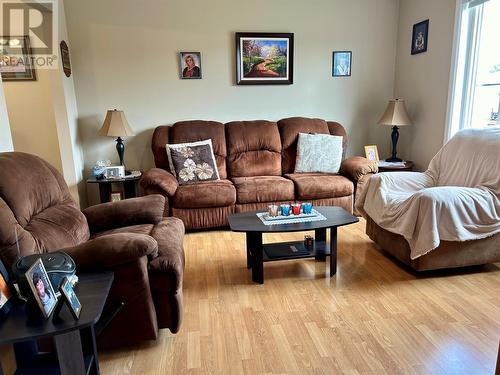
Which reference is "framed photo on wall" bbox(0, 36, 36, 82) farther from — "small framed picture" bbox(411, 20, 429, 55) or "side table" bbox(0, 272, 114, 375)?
"small framed picture" bbox(411, 20, 429, 55)

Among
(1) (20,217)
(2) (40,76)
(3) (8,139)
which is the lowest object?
(1) (20,217)

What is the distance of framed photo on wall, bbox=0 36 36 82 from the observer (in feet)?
12.3

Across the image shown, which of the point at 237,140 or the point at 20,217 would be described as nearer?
the point at 20,217

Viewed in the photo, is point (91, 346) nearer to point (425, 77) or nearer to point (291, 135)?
point (291, 135)

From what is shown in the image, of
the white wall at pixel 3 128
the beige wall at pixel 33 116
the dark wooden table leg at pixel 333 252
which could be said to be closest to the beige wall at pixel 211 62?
the beige wall at pixel 33 116

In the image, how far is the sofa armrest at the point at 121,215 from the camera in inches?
88.7

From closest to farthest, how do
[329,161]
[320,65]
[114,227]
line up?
1. [114,227]
2. [329,161]
3. [320,65]

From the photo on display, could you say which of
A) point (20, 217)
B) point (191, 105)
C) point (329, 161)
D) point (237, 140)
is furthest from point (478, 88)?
point (20, 217)

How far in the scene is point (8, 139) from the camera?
7.00 feet

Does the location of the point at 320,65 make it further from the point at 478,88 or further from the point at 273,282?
the point at 273,282

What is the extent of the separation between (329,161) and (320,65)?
1221 millimetres

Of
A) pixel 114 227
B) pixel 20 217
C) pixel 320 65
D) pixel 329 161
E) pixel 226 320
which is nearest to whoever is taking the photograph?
pixel 20 217

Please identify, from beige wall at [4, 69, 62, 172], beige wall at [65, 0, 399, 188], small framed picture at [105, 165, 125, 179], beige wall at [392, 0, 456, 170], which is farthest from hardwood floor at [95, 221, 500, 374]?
beige wall at [4, 69, 62, 172]

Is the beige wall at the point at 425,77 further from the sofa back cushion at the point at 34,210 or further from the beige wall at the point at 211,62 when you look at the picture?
the sofa back cushion at the point at 34,210
